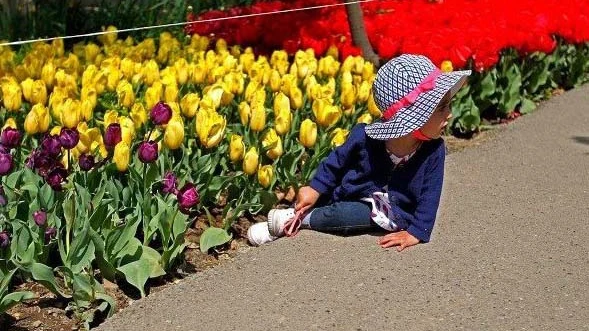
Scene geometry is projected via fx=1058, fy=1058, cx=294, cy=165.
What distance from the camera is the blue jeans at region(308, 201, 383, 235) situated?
440 cm

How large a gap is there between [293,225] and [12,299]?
1.40m

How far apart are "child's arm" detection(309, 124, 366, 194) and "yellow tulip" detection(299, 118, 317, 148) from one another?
296 mm

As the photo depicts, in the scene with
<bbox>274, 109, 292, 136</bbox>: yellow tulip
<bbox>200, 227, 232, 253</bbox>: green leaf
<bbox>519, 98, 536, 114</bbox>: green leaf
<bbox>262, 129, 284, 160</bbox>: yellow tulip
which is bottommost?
<bbox>519, 98, 536, 114</bbox>: green leaf

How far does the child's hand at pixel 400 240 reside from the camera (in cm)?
426

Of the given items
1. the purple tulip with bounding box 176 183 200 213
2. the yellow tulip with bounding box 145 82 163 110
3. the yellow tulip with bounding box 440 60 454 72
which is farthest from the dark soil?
the yellow tulip with bounding box 440 60 454 72

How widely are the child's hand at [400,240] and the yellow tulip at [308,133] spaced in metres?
0.69

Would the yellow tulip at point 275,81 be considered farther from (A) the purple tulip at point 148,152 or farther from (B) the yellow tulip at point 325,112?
(A) the purple tulip at point 148,152

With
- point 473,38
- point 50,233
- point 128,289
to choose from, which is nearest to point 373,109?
point 473,38

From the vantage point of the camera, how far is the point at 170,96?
4.97 m

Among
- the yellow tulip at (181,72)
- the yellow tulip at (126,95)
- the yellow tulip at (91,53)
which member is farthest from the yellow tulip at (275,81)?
the yellow tulip at (91,53)

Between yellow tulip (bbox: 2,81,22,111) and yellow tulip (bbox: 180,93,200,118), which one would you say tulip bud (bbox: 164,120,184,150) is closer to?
yellow tulip (bbox: 180,93,200,118)

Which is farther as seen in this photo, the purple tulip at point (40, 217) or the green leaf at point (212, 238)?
the green leaf at point (212, 238)

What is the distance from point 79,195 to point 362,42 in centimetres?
329

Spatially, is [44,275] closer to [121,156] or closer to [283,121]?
[121,156]
